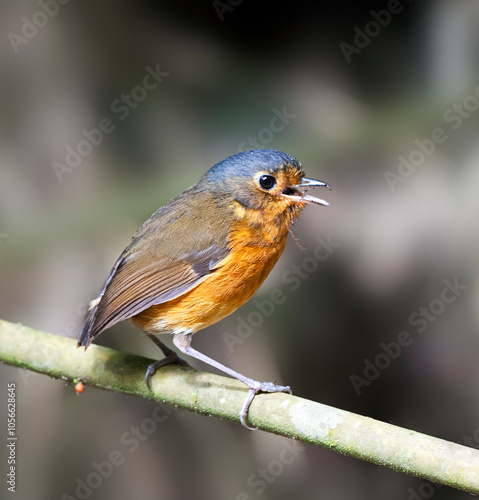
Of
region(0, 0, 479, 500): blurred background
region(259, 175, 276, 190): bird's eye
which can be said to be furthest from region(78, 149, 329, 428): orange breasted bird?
region(0, 0, 479, 500): blurred background

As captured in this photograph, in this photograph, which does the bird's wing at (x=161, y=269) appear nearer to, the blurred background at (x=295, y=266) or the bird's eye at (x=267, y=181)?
the bird's eye at (x=267, y=181)

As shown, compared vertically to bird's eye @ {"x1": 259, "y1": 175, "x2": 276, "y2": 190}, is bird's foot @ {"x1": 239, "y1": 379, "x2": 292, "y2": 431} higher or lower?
lower

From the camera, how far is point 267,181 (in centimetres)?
207

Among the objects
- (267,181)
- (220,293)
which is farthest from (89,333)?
(267,181)

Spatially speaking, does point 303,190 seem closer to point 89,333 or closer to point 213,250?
point 213,250

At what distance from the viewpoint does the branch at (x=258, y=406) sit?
173cm

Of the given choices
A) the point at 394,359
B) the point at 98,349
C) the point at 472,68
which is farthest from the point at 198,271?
the point at 472,68

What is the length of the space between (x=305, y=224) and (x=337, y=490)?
1.18m

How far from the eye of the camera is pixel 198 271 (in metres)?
2.13

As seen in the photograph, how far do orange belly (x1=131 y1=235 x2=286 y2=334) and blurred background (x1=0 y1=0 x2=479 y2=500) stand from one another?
72 centimetres

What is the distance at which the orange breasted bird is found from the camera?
207cm

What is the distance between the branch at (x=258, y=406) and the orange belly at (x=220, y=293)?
17 cm

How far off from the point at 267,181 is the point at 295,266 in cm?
103

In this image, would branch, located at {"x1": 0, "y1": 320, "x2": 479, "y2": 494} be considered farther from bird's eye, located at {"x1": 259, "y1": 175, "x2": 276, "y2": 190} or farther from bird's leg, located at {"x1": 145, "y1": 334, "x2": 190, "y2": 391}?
bird's eye, located at {"x1": 259, "y1": 175, "x2": 276, "y2": 190}
